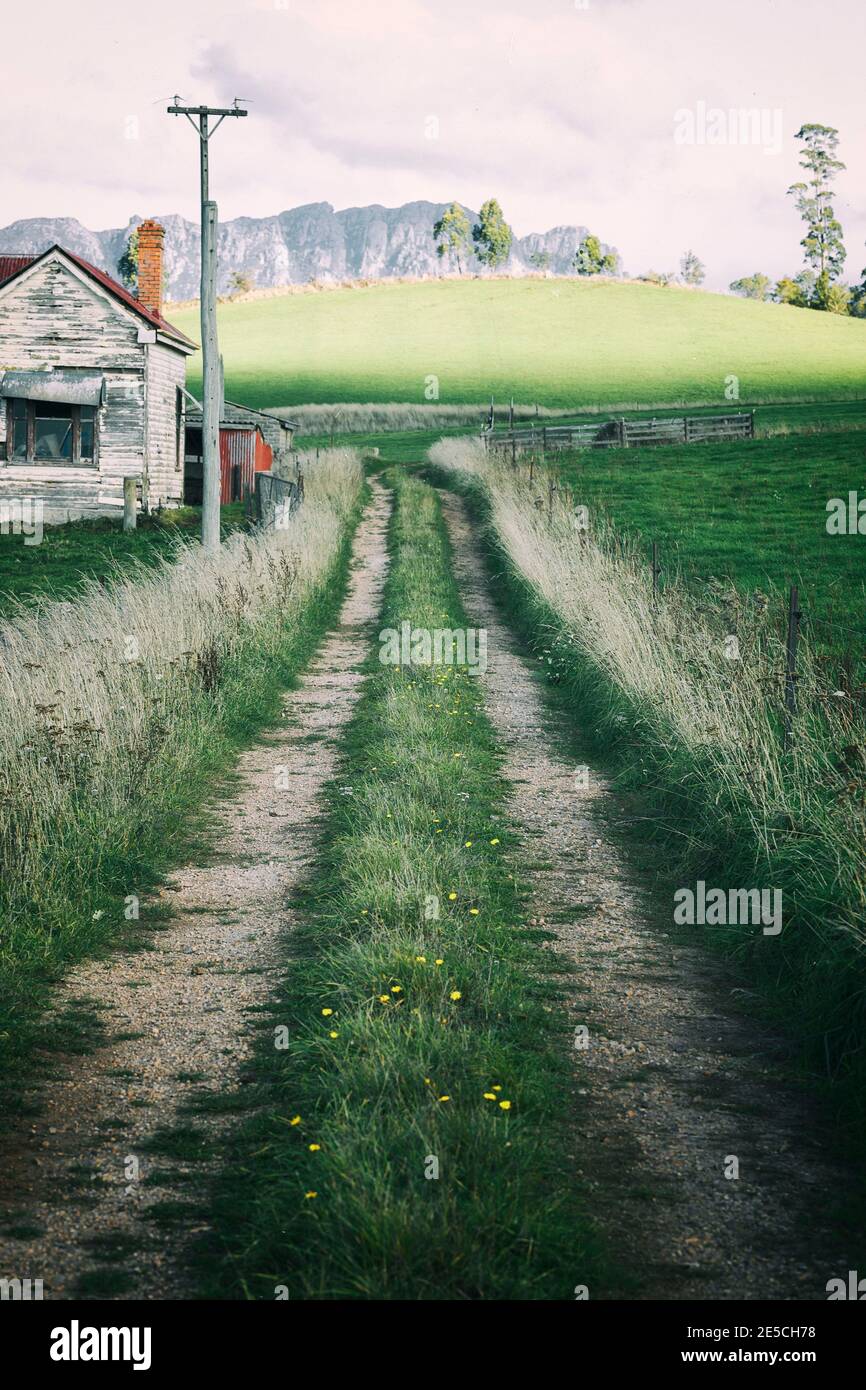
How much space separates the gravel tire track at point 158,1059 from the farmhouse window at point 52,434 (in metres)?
19.9

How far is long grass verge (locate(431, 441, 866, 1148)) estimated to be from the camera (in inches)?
195

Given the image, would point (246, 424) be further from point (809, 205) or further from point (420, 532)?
point (809, 205)

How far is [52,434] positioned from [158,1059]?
80.6 ft

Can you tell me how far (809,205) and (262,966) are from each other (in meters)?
103

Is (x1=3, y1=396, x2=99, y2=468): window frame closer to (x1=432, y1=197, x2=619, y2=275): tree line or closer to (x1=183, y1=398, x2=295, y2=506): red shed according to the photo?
(x1=183, y1=398, x2=295, y2=506): red shed

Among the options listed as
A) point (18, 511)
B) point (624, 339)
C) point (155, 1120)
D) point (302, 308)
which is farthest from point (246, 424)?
point (302, 308)

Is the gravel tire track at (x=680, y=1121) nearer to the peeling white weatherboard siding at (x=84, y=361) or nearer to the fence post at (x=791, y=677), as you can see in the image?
the fence post at (x=791, y=677)

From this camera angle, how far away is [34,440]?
86.0ft

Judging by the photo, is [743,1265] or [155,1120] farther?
[155,1120]

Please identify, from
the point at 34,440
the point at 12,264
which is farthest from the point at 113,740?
the point at 12,264

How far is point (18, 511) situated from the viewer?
2605cm

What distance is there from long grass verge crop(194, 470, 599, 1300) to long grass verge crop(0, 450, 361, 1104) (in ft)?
3.94

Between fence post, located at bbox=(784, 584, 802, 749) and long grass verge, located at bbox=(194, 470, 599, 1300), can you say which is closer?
long grass verge, located at bbox=(194, 470, 599, 1300)

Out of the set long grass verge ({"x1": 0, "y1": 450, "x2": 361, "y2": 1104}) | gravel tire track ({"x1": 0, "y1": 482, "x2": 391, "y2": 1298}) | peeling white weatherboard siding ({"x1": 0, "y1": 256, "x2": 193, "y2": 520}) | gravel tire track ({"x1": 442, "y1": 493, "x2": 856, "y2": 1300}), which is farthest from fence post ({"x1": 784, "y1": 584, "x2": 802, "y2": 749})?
peeling white weatherboard siding ({"x1": 0, "y1": 256, "x2": 193, "y2": 520})
